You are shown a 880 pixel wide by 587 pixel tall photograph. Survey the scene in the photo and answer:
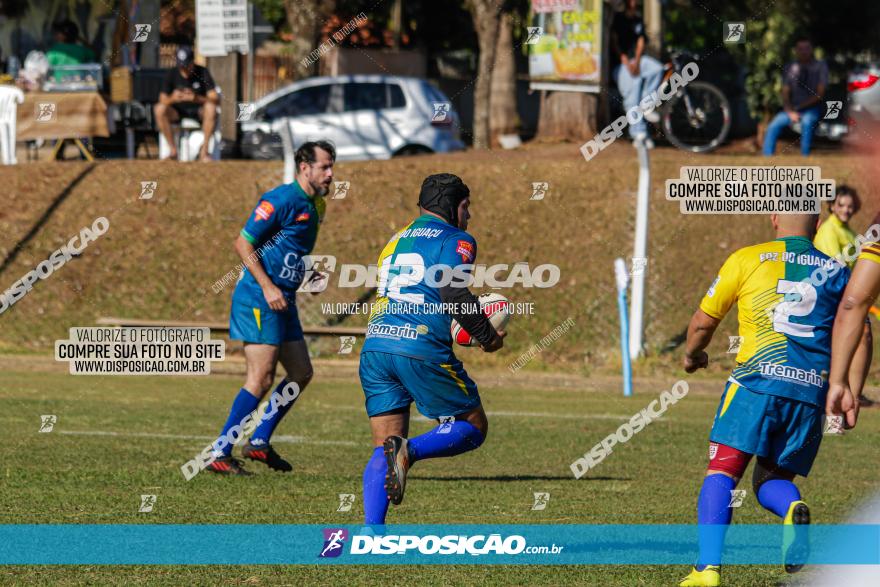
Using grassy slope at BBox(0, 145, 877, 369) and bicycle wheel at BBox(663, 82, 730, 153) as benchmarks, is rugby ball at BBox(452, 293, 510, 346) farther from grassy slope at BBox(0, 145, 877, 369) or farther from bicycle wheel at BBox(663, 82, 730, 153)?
→ bicycle wheel at BBox(663, 82, 730, 153)

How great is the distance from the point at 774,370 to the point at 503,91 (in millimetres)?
19439

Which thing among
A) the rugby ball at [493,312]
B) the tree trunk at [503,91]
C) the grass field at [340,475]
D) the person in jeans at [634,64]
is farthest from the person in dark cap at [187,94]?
the rugby ball at [493,312]

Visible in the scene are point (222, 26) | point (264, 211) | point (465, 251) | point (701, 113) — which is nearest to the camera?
point (465, 251)

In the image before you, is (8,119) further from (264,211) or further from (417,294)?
(417,294)

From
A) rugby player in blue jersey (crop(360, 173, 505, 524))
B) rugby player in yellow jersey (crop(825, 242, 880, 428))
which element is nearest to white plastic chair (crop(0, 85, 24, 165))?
rugby player in blue jersey (crop(360, 173, 505, 524))

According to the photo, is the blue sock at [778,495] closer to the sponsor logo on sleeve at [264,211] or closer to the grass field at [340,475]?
the grass field at [340,475]

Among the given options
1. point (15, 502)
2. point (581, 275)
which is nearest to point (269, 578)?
point (15, 502)

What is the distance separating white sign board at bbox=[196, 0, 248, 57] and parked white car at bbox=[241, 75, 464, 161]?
2.57 metres

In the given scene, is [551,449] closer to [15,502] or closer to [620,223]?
[15,502]

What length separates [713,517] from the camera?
21.1ft

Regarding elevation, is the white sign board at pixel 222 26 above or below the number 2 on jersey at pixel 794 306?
above

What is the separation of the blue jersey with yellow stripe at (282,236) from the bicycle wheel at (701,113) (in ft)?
42.2

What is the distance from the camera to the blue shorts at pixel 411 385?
7.20 m

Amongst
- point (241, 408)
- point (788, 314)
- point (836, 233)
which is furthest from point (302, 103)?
point (788, 314)
